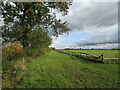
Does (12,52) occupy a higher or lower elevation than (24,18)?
lower

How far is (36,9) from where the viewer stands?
12523mm

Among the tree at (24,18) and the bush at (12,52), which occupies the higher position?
the tree at (24,18)

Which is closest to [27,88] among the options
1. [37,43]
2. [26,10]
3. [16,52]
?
[16,52]

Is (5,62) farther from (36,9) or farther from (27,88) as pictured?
(36,9)

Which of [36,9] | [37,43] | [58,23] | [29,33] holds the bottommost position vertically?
[37,43]

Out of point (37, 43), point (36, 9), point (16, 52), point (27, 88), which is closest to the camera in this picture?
point (27, 88)

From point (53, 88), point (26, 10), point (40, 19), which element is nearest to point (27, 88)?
point (53, 88)

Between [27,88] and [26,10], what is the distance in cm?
940

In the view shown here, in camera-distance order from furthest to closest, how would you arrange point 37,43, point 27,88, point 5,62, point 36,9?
point 37,43
point 36,9
point 5,62
point 27,88

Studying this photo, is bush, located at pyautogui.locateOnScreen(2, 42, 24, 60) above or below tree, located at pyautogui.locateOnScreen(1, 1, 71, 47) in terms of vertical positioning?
below

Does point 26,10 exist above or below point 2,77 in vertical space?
above

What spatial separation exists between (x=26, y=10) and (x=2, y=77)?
28.0 ft

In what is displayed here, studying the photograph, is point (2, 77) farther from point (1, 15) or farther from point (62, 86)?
point (1, 15)

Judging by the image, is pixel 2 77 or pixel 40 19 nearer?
pixel 2 77
